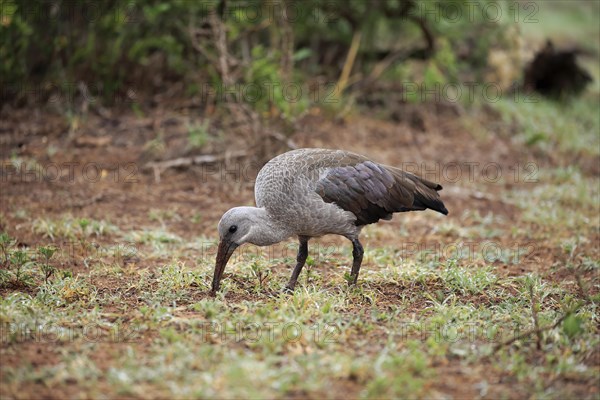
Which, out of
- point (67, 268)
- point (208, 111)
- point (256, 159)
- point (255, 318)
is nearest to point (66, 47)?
point (208, 111)

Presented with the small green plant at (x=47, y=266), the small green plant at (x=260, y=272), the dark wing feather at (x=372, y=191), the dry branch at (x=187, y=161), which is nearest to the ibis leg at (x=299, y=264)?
the small green plant at (x=260, y=272)

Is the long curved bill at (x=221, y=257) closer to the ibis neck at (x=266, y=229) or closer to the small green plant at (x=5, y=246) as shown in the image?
the ibis neck at (x=266, y=229)

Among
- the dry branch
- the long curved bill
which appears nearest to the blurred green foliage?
the dry branch

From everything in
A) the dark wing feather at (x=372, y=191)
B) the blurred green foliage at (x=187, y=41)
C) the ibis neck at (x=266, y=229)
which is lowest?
the ibis neck at (x=266, y=229)

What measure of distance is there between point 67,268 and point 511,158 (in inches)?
288

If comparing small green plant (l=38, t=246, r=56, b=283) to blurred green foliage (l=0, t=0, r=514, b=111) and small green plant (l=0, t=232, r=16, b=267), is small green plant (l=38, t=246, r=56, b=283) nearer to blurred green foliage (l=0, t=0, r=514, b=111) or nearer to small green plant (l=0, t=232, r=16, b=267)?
small green plant (l=0, t=232, r=16, b=267)

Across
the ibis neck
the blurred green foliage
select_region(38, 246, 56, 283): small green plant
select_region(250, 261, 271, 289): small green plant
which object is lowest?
select_region(250, 261, 271, 289): small green plant

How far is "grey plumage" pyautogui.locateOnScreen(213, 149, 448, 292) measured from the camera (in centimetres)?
521

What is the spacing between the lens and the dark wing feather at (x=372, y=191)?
5.46m

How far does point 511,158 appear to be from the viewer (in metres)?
10.9

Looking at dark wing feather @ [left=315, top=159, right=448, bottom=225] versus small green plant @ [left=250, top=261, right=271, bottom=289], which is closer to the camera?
dark wing feather @ [left=315, top=159, right=448, bottom=225]

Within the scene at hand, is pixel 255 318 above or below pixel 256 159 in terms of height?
below

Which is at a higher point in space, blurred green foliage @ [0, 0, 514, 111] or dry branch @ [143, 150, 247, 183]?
blurred green foliage @ [0, 0, 514, 111]

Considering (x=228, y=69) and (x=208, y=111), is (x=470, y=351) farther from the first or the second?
(x=208, y=111)
